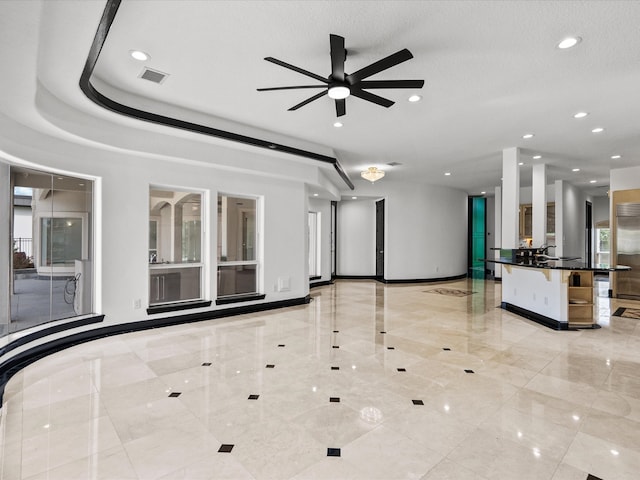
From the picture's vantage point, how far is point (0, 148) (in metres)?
3.96

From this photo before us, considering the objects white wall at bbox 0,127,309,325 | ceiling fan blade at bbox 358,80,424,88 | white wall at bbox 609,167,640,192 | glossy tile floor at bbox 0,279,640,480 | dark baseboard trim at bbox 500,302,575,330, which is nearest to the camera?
glossy tile floor at bbox 0,279,640,480

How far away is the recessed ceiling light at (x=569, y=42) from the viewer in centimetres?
323

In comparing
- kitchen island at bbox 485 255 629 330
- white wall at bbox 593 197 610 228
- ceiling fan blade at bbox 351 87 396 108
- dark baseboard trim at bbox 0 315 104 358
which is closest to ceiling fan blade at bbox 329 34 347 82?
ceiling fan blade at bbox 351 87 396 108

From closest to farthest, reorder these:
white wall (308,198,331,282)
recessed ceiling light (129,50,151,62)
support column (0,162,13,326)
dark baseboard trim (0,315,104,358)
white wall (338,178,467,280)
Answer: recessed ceiling light (129,50,151,62)
dark baseboard trim (0,315,104,358)
support column (0,162,13,326)
white wall (308,198,331,282)
white wall (338,178,467,280)

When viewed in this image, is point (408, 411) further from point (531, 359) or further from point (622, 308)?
point (622, 308)

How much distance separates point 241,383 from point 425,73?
13.3ft

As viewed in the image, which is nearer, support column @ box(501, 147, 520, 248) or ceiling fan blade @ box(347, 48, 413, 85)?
ceiling fan blade @ box(347, 48, 413, 85)

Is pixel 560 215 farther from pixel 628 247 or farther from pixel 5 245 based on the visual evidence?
pixel 5 245

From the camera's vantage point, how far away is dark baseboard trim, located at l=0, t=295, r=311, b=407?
390 centimetres

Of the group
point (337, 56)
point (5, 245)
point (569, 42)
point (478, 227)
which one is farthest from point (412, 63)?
point (478, 227)

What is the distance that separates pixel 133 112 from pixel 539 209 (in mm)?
8514

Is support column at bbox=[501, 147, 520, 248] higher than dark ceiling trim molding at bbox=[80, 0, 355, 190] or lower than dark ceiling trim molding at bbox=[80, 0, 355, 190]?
lower

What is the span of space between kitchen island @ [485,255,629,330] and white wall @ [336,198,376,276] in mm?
5860

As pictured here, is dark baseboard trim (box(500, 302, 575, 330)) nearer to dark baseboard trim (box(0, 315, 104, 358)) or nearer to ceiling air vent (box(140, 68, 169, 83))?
ceiling air vent (box(140, 68, 169, 83))
